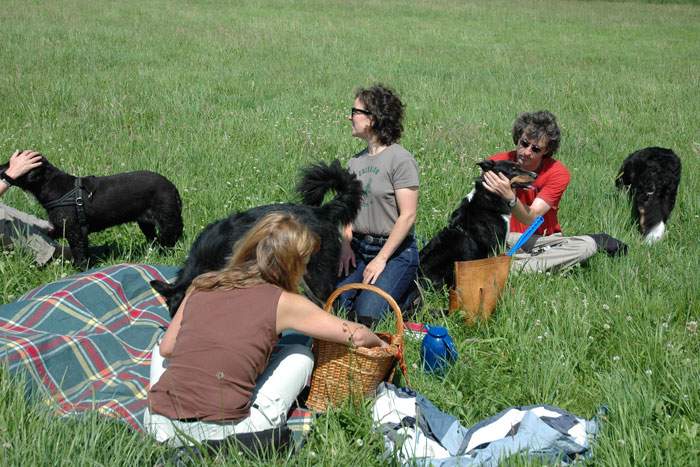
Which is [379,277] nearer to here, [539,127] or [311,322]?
[311,322]

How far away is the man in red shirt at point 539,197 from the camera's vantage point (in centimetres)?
459

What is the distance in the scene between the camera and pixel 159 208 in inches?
196

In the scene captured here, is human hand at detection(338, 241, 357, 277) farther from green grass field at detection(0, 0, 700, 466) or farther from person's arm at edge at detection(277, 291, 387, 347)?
person's arm at edge at detection(277, 291, 387, 347)

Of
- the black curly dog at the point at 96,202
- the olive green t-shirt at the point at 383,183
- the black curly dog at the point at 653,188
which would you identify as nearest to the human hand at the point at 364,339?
the olive green t-shirt at the point at 383,183

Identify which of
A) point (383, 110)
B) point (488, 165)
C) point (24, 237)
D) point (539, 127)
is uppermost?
point (383, 110)

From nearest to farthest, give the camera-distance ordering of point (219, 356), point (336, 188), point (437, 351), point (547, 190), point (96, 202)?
point (219, 356) → point (437, 351) → point (336, 188) → point (96, 202) → point (547, 190)

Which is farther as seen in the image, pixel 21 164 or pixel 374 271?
pixel 21 164

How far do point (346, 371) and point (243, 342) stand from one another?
57 centimetres

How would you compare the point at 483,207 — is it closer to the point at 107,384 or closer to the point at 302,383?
the point at 302,383

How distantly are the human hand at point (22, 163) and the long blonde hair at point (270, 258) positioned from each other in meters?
2.20

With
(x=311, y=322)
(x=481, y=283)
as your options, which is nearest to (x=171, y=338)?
(x=311, y=322)

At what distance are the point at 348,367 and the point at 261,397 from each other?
43 centimetres

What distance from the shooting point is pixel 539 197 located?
4.84 metres

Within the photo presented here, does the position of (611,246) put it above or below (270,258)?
below
